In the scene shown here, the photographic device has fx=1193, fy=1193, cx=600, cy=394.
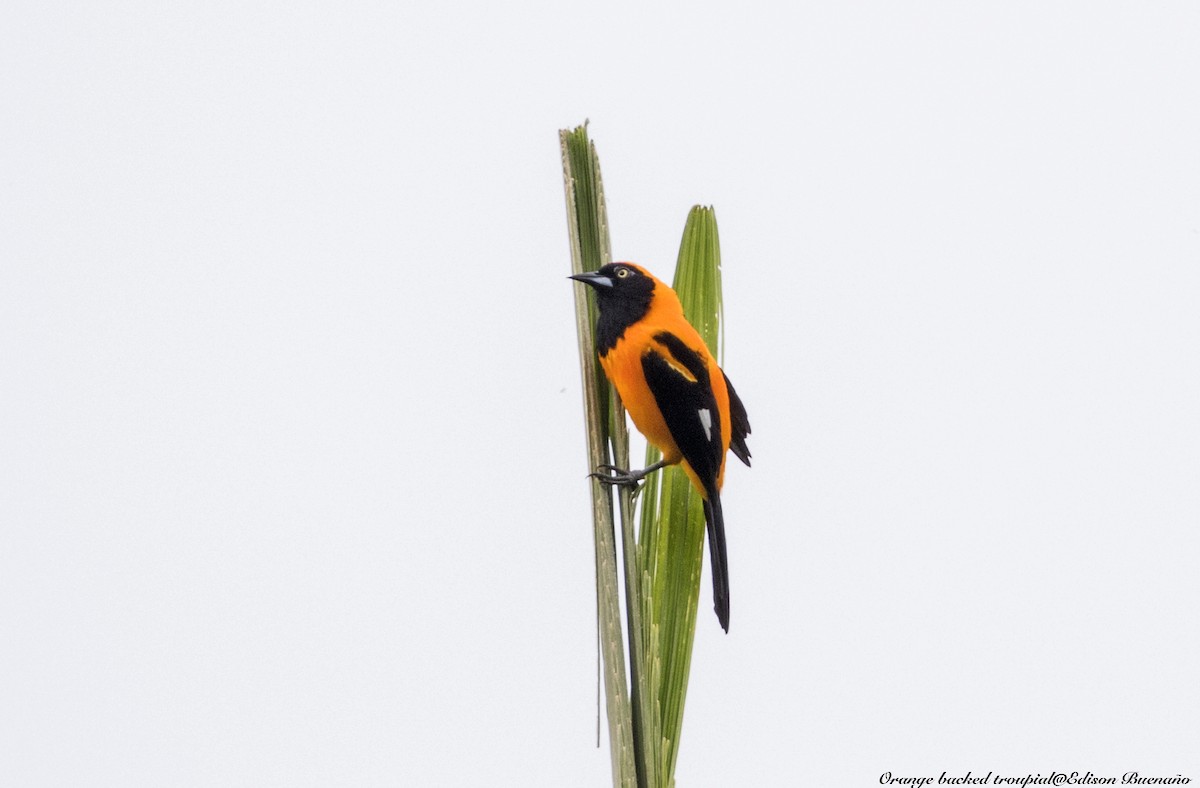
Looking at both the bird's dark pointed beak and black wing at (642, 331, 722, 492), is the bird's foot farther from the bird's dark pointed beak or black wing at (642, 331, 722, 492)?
black wing at (642, 331, 722, 492)

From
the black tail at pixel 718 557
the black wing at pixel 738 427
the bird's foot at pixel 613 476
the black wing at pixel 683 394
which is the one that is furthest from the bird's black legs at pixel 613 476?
the black wing at pixel 738 427

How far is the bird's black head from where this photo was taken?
74.3 inches

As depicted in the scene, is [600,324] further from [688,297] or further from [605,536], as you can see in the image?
[605,536]

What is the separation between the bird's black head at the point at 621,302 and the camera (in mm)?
1888

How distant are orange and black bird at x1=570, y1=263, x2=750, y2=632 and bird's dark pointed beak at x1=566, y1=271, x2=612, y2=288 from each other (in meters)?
0.09

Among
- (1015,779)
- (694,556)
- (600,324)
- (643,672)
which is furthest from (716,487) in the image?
(1015,779)

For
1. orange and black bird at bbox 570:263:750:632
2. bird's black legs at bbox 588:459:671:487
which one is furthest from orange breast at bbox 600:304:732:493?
bird's black legs at bbox 588:459:671:487

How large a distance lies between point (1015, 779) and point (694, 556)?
0.97 meters

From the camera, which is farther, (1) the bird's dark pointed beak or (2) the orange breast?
(2) the orange breast

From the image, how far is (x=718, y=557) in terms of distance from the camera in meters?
1.83

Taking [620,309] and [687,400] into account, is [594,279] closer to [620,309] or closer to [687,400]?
[620,309]

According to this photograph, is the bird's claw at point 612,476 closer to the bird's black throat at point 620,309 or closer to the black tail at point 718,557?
the black tail at point 718,557

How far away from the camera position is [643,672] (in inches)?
55.9

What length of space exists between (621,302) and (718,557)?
0.44 metres
